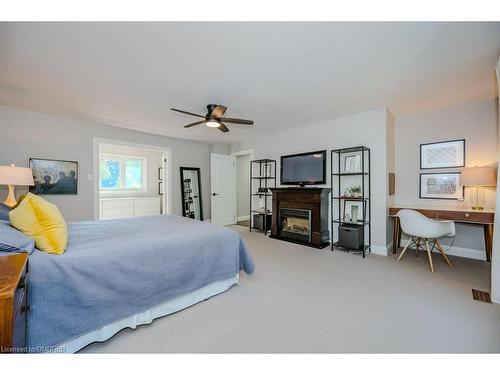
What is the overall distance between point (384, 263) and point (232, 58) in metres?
3.25

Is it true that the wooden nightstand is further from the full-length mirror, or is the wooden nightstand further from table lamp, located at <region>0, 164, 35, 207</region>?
the full-length mirror

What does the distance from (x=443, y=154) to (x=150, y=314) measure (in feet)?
14.8

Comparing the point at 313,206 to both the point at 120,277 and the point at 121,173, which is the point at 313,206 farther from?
the point at 121,173

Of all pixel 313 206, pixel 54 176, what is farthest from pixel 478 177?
pixel 54 176

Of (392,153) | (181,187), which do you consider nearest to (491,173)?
(392,153)

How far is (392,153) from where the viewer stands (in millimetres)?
3719

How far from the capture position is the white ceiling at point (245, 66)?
1.70m

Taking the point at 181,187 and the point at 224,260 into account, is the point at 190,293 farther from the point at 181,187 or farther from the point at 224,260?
the point at 181,187

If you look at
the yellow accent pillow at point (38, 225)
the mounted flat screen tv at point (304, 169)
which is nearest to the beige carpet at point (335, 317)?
the yellow accent pillow at point (38, 225)

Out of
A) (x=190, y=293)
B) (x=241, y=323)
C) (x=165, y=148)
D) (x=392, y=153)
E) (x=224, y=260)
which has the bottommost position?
(x=241, y=323)

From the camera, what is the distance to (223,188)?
231 inches

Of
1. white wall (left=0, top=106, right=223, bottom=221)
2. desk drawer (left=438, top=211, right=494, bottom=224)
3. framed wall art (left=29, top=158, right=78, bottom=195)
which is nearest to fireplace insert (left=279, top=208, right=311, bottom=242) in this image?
desk drawer (left=438, top=211, right=494, bottom=224)
